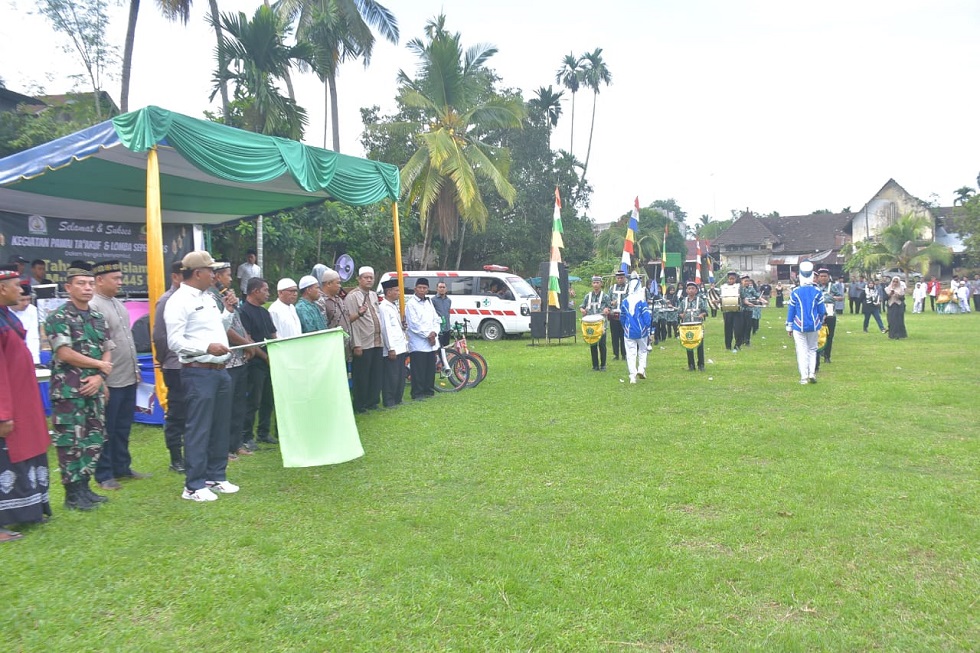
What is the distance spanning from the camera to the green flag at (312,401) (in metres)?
5.85

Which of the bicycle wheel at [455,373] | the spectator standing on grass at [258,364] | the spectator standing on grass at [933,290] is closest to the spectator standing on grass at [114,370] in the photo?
the spectator standing on grass at [258,364]

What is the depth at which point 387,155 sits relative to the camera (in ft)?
113

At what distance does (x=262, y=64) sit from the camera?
1723 cm

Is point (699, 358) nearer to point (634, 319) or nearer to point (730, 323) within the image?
point (634, 319)

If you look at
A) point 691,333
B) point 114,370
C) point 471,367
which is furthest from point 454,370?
point 114,370

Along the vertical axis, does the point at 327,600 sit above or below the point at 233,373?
below

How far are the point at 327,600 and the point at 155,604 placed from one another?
0.92m

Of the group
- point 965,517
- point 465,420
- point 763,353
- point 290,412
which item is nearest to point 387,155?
point 763,353

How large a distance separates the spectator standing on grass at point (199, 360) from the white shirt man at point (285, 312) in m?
2.17

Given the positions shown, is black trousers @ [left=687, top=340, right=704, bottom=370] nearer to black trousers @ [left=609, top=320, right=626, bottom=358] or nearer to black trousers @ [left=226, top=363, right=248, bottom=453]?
black trousers @ [left=609, top=320, right=626, bottom=358]

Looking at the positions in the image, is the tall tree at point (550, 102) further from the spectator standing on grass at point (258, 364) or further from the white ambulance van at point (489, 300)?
the spectator standing on grass at point (258, 364)

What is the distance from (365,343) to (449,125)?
61.6 feet

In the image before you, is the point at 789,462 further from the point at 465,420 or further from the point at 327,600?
the point at 327,600

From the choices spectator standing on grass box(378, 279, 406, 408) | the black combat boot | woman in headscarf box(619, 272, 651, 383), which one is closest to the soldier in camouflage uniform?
the black combat boot
